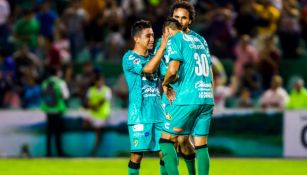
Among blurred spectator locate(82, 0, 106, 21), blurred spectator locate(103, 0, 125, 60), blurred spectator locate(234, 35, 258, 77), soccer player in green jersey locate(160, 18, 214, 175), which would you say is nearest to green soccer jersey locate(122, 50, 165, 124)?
soccer player in green jersey locate(160, 18, 214, 175)

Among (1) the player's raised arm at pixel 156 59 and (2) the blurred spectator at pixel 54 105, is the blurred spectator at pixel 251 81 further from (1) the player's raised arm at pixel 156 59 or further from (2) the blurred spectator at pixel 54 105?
(1) the player's raised arm at pixel 156 59

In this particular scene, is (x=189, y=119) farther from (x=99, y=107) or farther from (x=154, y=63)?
(x=99, y=107)

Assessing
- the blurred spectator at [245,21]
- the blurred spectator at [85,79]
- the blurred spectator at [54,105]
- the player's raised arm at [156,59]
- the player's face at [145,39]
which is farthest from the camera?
the blurred spectator at [245,21]

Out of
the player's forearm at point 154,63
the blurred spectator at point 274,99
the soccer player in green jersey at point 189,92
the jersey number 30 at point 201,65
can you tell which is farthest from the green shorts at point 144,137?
the blurred spectator at point 274,99

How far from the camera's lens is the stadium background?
73.3 feet

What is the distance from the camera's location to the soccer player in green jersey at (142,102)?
38.5 ft

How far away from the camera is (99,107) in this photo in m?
22.6

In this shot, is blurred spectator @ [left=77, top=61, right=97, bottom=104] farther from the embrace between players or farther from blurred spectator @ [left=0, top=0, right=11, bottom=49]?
the embrace between players

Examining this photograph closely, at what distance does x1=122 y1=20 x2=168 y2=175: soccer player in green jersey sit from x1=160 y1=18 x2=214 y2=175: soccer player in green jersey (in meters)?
0.60

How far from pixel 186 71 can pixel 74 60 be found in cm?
1408

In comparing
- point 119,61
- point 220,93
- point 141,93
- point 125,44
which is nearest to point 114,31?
point 125,44

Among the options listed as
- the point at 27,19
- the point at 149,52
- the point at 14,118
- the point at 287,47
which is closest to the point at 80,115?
the point at 14,118

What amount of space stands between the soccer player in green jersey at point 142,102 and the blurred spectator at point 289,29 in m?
12.1

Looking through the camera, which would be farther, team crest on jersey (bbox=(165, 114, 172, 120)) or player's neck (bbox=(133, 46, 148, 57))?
player's neck (bbox=(133, 46, 148, 57))
